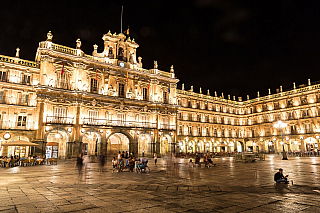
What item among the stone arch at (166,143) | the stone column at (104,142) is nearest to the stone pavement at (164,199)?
the stone column at (104,142)

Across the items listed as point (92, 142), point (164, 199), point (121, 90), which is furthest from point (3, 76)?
point (164, 199)

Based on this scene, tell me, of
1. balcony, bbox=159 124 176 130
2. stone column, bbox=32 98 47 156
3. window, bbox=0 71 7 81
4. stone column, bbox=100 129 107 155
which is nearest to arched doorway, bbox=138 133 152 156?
balcony, bbox=159 124 176 130

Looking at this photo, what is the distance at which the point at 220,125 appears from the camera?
187 feet

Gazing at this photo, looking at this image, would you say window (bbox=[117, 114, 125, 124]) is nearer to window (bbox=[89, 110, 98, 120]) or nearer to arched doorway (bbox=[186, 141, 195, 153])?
window (bbox=[89, 110, 98, 120])

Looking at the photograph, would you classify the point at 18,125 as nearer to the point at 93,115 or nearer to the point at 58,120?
the point at 58,120

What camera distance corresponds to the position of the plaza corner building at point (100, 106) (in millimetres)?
28719

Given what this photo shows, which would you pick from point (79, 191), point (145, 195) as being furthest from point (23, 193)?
point (145, 195)

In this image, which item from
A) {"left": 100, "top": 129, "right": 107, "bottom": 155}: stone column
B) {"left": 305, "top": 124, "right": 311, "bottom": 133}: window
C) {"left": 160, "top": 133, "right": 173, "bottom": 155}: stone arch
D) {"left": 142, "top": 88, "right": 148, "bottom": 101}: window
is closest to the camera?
{"left": 100, "top": 129, "right": 107, "bottom": 155}: stone column

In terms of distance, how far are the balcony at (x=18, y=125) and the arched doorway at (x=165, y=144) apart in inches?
820

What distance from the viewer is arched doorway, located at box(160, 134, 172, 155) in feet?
128

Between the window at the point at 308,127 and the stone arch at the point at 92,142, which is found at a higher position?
the window at the point at 308,127

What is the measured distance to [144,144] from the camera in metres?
38.2

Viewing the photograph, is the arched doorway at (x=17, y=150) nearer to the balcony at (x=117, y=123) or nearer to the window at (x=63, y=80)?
the balcony at (x=117, y=123)

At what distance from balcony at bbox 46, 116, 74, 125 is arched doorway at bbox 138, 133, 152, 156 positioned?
12082 mm
